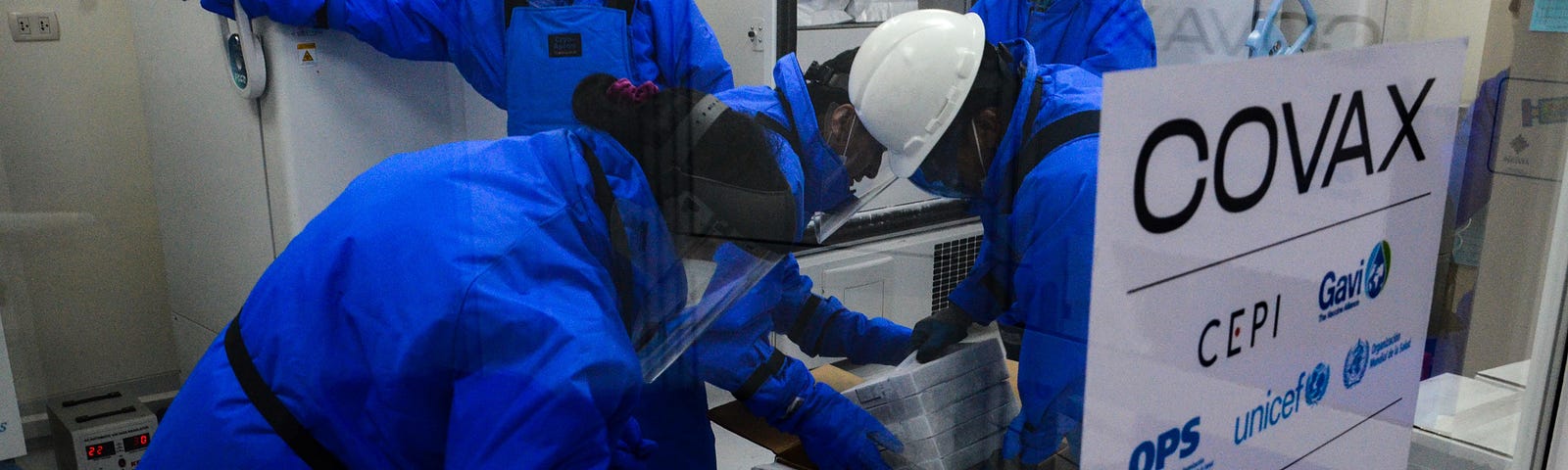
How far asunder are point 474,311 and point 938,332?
1.28ft

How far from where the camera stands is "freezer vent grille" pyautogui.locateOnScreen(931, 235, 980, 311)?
0.86m

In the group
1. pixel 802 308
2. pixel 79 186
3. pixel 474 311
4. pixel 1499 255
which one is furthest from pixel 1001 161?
pixel 79 186

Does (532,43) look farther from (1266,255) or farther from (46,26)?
(46,26)

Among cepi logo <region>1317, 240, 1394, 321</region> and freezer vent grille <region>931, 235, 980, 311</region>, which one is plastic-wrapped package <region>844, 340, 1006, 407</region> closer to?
freezer vent grille <region>931, 235, 980, 311</region>

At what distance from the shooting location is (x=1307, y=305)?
83 centimetres

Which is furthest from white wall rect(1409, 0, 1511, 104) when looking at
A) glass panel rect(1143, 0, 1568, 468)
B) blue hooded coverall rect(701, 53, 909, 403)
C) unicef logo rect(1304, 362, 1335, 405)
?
blue hooded coverall rect(701, 53, 909, 403)

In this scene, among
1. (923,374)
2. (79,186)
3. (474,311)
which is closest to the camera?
(474,311)

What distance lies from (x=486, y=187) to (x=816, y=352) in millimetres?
309

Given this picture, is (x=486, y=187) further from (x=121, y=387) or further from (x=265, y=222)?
(x=121, y=387)

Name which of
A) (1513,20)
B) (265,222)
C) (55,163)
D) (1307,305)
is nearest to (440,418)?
(265,222)

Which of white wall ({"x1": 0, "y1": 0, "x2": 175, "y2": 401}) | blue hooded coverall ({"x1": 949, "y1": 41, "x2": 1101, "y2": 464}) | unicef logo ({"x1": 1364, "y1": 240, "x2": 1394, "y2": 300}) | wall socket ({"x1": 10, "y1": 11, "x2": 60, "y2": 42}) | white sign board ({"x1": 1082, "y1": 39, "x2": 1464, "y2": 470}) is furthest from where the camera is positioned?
wall socket ({"x1": 10, "y1": 11, "x2": 60, "y2": 42})

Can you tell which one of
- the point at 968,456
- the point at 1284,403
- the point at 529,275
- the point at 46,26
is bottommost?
the point at 968,456

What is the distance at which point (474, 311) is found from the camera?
0.74m

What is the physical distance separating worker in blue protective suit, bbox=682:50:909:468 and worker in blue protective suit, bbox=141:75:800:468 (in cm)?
3
